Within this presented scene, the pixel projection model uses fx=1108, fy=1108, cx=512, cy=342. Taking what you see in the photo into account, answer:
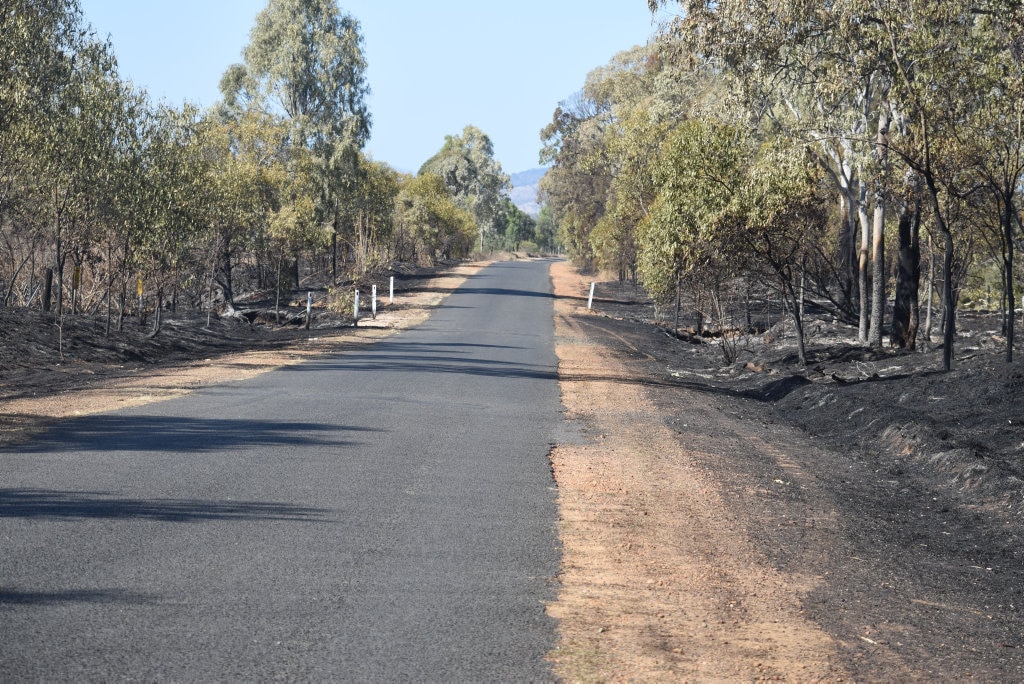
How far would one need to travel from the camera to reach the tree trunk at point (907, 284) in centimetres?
2444

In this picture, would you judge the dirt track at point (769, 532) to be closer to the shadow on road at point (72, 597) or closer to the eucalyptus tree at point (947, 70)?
the shadow on road at point (72, 597)

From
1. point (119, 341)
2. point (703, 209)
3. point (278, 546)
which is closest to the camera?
point (278, 546)

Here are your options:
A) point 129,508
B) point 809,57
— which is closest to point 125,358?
point 809,57

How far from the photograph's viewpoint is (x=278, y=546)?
23.4 ft

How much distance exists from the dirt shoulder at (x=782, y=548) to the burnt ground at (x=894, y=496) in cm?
3

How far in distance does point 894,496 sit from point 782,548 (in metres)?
3.40

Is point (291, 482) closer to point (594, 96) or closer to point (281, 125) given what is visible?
point (281, 125)

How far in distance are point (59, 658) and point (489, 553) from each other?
120 inches

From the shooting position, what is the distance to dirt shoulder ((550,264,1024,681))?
568cm

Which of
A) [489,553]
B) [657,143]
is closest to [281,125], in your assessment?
[657,143]

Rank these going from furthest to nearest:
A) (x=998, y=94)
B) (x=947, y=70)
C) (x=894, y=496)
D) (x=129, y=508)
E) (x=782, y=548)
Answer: (x=998, y=94) → (x=947, y=70) → (x=894, y=496) → (x=782, y=548) → (x=129, y=508)

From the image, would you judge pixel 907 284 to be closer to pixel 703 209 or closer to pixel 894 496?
pixel 703 209

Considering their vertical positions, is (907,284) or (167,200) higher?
(167,200)

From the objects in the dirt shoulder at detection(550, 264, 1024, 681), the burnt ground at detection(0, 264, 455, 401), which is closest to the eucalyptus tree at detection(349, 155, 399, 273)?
the burnt ground at detection(0, 264, 455, 401)
